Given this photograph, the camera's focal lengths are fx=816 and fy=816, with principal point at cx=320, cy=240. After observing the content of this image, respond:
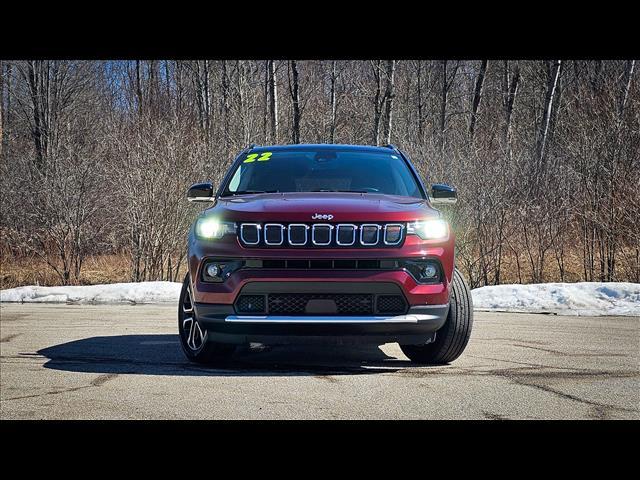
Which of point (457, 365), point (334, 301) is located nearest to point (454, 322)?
point (457, 365)

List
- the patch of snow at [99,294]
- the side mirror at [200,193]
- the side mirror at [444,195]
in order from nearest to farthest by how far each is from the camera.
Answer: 1. the side mirror at [444,195]
2. the side mirror at [200,193]
3. the patch of snow at [99,294]

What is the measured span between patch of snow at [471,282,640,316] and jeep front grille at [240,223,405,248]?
6.74 meters

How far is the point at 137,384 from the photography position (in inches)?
242

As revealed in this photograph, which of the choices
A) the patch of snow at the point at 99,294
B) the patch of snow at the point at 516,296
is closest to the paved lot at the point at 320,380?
the patch of snow at the point at 516,296

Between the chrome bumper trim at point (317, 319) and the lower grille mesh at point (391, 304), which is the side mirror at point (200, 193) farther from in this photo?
the lower grille mesh at point (391, 304)

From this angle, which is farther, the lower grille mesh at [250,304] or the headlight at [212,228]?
the headlight at [212,228]

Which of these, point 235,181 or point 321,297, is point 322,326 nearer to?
point 321,297

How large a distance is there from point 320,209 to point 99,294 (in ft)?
30.5


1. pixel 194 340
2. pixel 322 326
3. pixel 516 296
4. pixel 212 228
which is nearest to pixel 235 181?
pixel 212 228

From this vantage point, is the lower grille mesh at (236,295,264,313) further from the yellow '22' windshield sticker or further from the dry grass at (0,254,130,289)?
the dry grass at (0,254,130,289)

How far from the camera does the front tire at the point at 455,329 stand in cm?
680

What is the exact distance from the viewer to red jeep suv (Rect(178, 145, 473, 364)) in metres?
6.09

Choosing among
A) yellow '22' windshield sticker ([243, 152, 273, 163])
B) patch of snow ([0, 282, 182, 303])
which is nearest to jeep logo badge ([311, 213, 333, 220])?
yellow '22' windshield sticker ([243, 152, 273, 163])

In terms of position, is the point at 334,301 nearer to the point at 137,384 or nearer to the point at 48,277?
the point at 137,384
